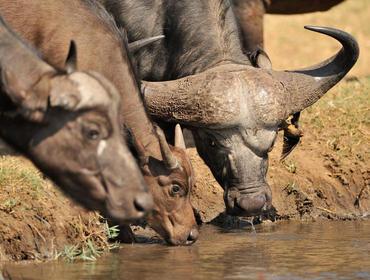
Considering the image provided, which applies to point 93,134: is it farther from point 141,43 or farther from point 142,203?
point 141,43

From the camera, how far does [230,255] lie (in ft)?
31.9

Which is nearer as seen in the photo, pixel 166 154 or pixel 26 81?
pixel 26 81

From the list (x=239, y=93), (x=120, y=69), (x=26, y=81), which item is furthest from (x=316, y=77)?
(x=26, y=81)

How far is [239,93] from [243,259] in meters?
1.36

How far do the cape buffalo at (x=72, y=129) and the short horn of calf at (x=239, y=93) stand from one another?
3.07 meters

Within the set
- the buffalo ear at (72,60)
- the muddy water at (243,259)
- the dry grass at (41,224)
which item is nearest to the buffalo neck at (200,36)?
the muddy water at (243,259)

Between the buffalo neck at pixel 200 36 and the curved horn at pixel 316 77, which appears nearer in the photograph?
the curved horn at pixel 316 77

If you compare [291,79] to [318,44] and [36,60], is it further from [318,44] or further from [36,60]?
[318,44]

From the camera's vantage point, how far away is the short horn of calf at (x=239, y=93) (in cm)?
1017

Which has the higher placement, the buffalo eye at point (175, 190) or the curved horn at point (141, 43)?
the curved horn at point (141, 43)

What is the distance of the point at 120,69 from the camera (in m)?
9.35

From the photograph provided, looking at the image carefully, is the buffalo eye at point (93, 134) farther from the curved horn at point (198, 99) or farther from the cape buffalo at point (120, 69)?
the curved horn at point (198, 99)

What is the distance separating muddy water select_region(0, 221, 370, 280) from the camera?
348 inches

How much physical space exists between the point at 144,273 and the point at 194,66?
2507 mm
